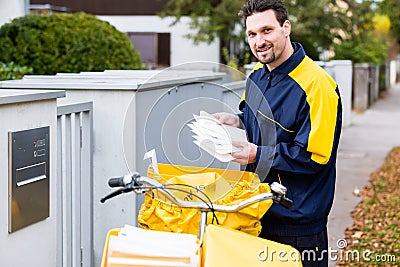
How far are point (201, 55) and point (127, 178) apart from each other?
73.5ft

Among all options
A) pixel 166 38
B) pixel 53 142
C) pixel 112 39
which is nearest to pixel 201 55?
pixel 166 38

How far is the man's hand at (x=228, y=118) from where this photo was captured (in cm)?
365

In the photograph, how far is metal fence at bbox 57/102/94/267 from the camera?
4.38 m

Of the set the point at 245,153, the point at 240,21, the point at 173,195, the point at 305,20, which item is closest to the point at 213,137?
the point at 245,153

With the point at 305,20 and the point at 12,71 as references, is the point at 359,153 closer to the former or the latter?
the point at 12,71

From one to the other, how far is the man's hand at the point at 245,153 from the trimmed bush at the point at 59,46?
675cm

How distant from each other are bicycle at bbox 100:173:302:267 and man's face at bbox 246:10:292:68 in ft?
2.62

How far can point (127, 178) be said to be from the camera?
9.98ft

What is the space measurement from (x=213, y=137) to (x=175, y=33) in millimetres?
22219

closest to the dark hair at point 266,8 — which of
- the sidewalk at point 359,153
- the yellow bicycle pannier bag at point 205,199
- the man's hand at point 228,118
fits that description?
the man's hand at point 228,118

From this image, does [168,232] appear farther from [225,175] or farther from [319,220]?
[319,220]

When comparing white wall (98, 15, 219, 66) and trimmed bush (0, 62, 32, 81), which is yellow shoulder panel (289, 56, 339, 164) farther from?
white wall (98, 15, 219, 66)

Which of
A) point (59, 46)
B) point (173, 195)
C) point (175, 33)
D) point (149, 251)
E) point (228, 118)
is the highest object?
point (228, 118)

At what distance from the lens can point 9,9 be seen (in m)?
14.7
